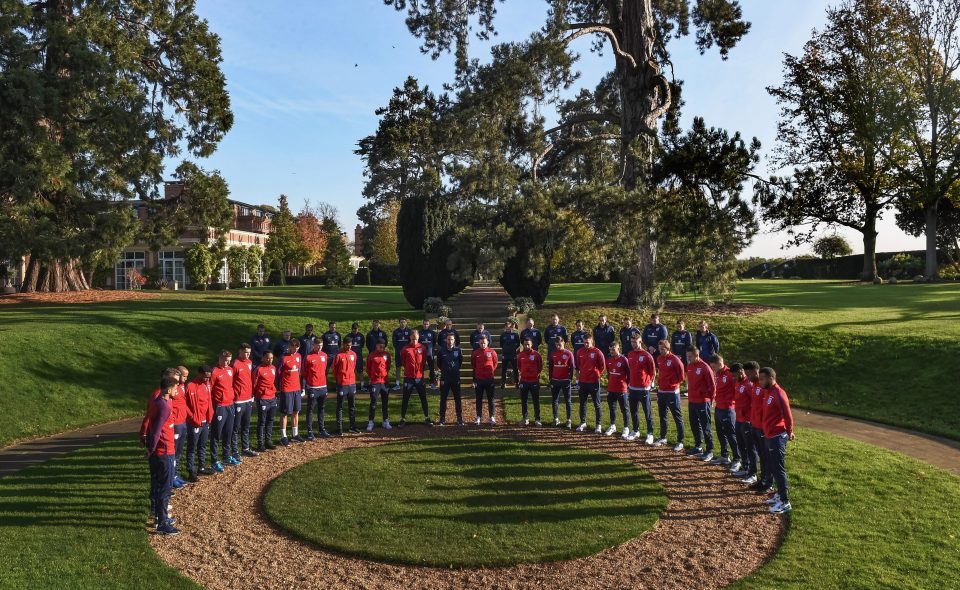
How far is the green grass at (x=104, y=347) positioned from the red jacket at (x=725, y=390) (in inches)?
588

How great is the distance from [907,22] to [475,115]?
120 feet

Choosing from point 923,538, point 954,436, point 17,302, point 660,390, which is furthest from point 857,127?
point 17,302

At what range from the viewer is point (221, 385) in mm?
12102

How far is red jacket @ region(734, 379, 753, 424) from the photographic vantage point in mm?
10781

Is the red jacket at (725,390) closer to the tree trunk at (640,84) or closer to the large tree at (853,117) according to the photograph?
the tree trunk at (640,84)

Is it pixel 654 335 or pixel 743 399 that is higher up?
pixel 654 335

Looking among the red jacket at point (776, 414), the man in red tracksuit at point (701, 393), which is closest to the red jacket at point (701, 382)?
the man in red tracksuit at point (701, 393)

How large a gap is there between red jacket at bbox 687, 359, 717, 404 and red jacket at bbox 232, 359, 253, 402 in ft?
29.4

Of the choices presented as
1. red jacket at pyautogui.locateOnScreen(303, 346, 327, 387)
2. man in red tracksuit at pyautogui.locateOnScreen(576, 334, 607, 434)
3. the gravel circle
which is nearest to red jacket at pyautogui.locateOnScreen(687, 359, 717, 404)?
the gravel circle

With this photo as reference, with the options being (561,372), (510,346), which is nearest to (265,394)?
(561,372)

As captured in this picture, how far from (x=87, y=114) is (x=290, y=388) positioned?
22616 millimetres

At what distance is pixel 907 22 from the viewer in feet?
135

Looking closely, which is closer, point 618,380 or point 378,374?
point 618,380

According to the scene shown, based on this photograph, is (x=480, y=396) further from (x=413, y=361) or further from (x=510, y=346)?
(x=510, y=346)
